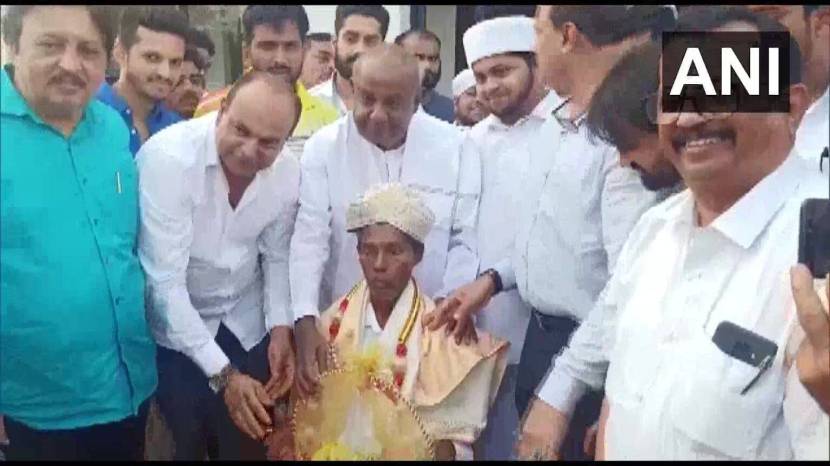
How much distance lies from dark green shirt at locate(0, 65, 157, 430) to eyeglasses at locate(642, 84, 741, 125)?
1.02m

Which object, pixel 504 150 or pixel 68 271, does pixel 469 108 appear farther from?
pixel 68 271

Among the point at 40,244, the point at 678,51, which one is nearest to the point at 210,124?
the point at 40,244

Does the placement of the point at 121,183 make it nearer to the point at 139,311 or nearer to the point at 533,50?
the point at 139,311

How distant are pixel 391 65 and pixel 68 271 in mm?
750

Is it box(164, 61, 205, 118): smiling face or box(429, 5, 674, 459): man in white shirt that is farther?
box(164, 61, 205, 118): smiling face

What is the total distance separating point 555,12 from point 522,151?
271 mm

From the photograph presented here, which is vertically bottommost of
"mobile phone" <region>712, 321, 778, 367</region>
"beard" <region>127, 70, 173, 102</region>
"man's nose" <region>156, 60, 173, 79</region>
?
"mobile phone" <region>712, 321, 778, 367</region>

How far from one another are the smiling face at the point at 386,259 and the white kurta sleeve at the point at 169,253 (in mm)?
348

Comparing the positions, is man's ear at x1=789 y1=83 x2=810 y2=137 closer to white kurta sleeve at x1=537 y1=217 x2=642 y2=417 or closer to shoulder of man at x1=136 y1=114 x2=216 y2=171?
white kurta sleeve at x1=537 y1=217 x2=642 y2=417

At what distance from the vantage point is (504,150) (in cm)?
200

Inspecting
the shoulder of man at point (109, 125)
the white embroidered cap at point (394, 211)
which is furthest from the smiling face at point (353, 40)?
the shoulder of man at point (109, 125)

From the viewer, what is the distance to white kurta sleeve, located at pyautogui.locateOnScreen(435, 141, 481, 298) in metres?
2.03

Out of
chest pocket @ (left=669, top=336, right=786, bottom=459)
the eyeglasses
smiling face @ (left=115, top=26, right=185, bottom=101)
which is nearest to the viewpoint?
chest pocket @ (left=669, top=336, right=786, bottom=459)

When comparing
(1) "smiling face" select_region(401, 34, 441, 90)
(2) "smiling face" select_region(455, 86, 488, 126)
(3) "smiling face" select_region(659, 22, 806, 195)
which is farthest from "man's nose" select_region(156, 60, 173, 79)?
(3) "smiling face" select_region(659, 22, 806, 195)
